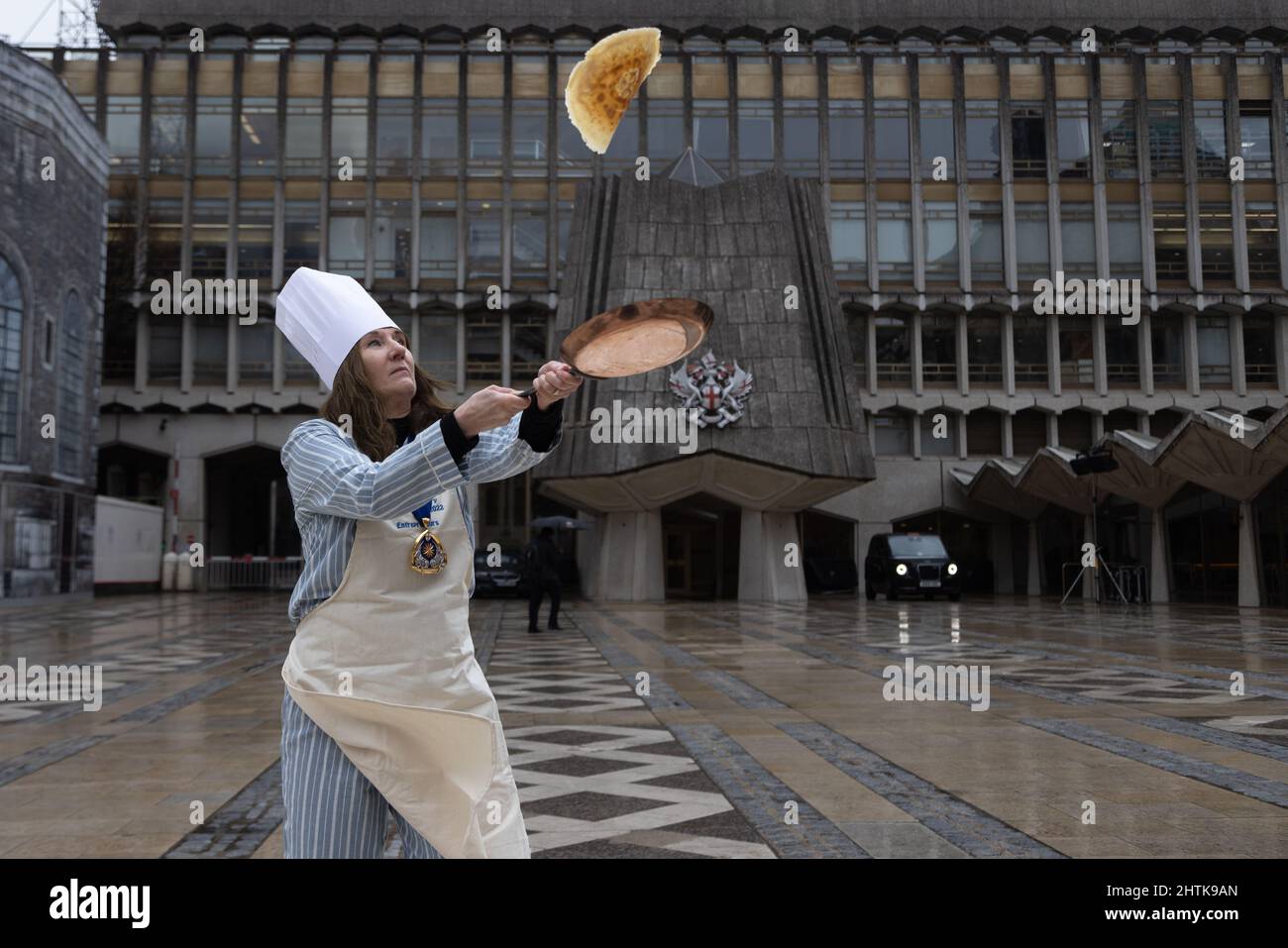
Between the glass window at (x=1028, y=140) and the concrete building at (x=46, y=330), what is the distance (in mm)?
33753

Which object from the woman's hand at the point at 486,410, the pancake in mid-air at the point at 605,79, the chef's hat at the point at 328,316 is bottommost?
the woman's hand at the point at 486,410

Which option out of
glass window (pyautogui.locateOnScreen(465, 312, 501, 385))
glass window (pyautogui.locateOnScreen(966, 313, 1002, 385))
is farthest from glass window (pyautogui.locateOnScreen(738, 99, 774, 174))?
glass window (pyautogui.locateOnScreen(465, 312, 501, 385))

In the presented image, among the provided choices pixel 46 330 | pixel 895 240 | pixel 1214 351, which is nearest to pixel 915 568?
pixel 895 240

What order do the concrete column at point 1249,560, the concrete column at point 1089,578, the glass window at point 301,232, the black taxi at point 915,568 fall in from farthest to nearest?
the glass window at point 301,232
the black taxi at point 915,568
the concrete column at point 1089,578
the concrete column at point 1249,560

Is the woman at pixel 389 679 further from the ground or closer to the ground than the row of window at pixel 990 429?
closer to the ground

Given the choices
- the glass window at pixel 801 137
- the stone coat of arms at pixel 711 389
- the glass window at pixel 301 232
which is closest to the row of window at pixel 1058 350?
the glass window at pixel 801 137

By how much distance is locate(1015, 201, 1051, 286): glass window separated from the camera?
46531 millimetres

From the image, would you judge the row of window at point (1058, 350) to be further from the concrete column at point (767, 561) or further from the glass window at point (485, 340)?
the glass window at point (485, 340)

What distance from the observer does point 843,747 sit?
24.2 feet

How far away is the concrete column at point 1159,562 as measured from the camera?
30.6m
